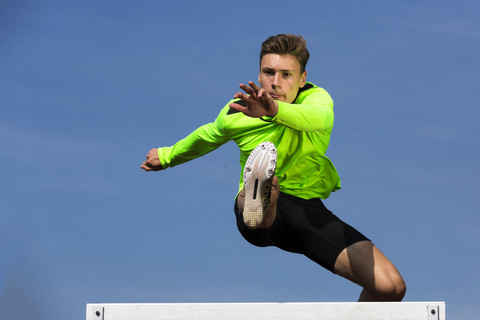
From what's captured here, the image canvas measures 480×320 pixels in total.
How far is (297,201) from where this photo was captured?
490 cm

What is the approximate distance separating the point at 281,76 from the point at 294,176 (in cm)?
75

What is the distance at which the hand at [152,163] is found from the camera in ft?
17.9

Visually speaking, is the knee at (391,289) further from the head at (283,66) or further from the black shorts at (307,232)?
the head at (283,66)

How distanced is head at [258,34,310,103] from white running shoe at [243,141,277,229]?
635mm

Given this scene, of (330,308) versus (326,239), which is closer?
(330,308)

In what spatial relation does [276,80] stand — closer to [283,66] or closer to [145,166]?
[283,66]

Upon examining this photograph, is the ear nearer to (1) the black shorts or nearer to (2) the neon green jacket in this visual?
(2) the neon green jacket

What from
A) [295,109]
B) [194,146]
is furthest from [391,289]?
[194,146]

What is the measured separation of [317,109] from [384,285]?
1.27 metres

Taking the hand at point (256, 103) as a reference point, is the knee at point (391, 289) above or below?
below

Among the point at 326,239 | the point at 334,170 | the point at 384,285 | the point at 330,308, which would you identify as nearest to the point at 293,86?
the point at 334,170

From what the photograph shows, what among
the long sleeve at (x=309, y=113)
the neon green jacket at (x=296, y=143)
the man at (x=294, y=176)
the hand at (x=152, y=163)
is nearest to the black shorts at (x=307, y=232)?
the man at (x=294, y=176)

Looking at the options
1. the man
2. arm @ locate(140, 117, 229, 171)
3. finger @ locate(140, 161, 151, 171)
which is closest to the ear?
the man

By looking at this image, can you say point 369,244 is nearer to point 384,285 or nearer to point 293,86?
point 384,285
